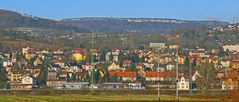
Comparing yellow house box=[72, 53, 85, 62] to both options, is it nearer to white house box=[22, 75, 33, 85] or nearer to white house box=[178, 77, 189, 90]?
white house box=[22, 75, 33, 85]

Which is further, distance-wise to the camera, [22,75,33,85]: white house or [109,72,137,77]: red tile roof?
[109,72,137,77]: red tile roof

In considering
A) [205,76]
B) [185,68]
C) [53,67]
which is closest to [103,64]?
[53,67]

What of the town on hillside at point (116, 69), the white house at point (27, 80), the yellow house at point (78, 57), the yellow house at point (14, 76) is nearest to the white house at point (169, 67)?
the town on hillside at point (116, 69)

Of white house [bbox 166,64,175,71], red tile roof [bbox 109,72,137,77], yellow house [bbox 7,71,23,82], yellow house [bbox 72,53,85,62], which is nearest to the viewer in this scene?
yellow house [bbox 7,71,23,82]

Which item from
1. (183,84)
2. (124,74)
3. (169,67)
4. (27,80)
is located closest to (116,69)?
(124,74)

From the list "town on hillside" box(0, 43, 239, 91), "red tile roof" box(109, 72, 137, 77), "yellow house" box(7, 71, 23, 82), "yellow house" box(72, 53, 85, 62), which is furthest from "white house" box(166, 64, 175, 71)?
"yellow house" box(7, 71, 23, 82)

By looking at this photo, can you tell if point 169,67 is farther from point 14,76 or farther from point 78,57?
point 14,76

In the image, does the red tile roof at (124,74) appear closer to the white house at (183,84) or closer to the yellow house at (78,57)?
the white house at (183,84)

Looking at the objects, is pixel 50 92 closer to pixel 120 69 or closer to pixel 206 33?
pixel 120 69

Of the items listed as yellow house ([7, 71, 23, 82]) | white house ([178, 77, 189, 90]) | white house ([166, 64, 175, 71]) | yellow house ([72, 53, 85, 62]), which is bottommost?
white house ([178, 77, 189, 90])
